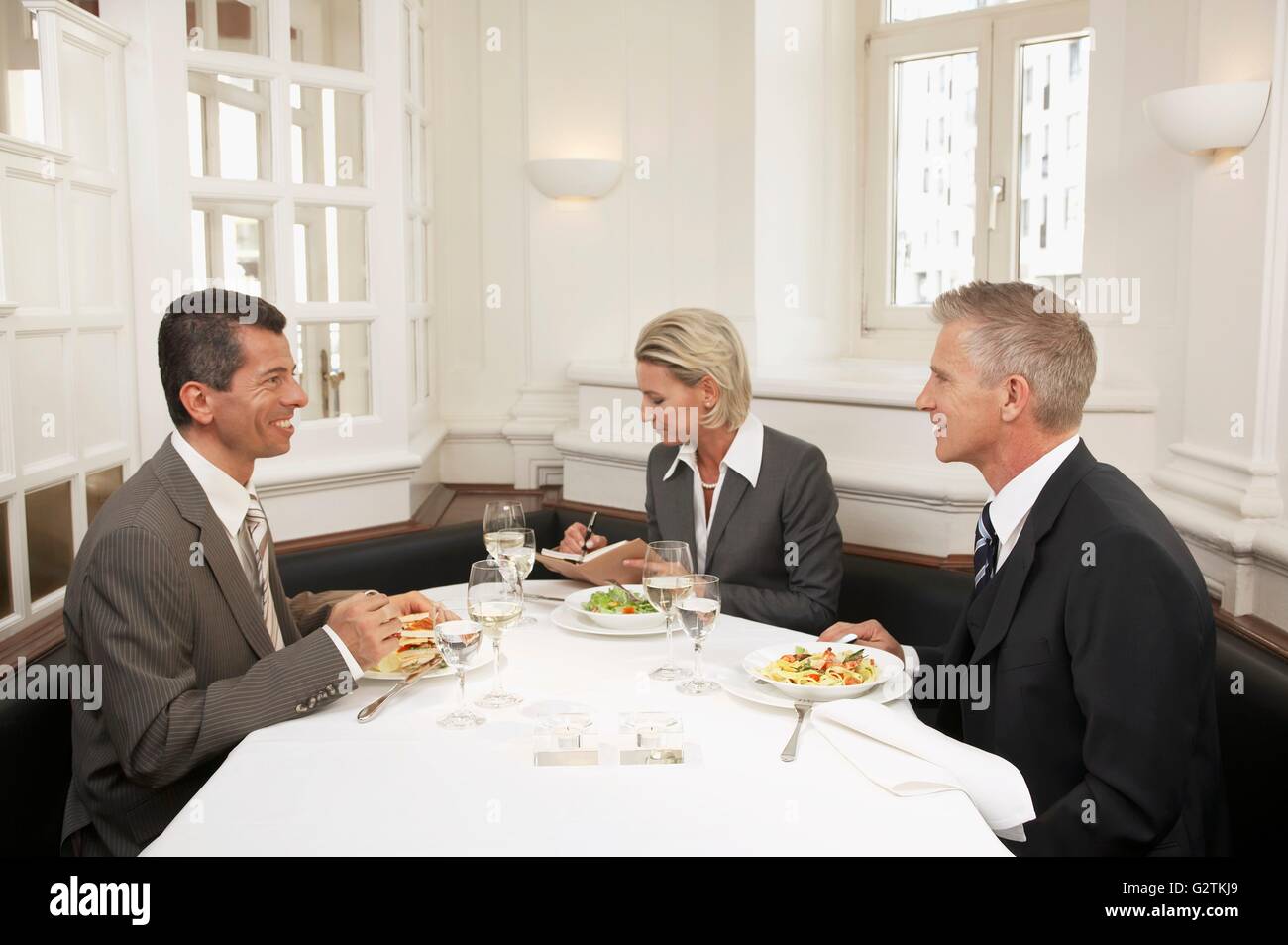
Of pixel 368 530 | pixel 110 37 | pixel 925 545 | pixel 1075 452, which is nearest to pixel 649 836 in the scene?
pixel 1075 452

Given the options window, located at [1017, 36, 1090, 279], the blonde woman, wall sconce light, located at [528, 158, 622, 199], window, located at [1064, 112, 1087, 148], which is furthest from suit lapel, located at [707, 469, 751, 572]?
window, located at [1064, 112, 1087, 148]

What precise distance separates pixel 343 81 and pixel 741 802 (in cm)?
268

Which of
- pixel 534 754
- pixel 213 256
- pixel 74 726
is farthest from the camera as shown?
pixel 213 256

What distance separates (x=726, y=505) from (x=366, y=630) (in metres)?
1.24

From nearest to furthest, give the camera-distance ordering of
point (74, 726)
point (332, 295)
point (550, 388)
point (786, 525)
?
point (74, 726), point (786, 525), point (332, 295), point (550, 388)

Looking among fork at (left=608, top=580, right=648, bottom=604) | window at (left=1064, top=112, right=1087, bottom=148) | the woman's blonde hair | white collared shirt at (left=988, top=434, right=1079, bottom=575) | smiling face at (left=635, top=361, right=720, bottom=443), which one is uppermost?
window at (left=1064, top=112, right=1087, bottom=148)

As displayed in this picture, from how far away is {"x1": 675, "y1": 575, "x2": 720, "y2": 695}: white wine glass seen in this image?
5.92 feet

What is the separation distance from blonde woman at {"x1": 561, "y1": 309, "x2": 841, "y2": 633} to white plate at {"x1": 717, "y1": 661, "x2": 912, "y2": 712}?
2.63 ft

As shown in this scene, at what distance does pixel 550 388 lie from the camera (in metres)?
4.35

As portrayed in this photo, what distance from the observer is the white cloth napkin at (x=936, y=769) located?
1.50 metres

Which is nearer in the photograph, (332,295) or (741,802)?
(741,802)

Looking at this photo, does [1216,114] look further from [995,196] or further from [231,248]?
[231,248]

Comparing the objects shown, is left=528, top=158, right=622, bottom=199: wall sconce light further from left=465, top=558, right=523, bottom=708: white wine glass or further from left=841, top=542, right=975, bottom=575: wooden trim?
left=465, top=558, right=523, bottom=708: white wine glass
